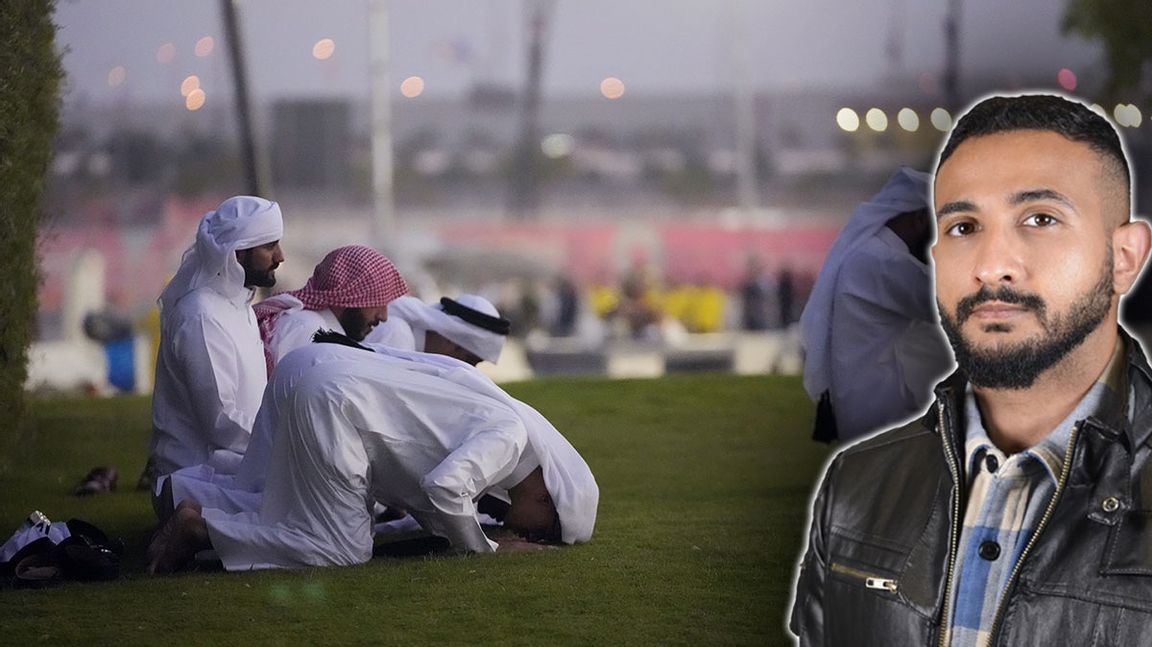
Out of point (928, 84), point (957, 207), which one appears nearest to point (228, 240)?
point (957, 207)

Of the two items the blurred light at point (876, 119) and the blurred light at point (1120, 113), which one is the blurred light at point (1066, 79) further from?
the blurred light at point (876, 119)

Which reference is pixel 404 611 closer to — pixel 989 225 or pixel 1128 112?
pixel 989 225

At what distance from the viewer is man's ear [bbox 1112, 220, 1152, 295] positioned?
137 cm

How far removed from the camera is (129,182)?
4113mm

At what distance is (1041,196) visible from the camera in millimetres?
1355

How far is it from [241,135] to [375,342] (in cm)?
75

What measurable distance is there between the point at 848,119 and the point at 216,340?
279 centimetres

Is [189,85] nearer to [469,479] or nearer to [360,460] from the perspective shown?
[360,460]

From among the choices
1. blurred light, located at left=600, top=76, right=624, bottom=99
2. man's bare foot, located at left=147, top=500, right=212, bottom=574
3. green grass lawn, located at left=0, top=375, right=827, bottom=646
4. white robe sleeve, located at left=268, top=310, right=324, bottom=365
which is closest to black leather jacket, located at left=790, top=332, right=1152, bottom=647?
green grass lawn, located at left=0, top=375, right=827, bottom=646

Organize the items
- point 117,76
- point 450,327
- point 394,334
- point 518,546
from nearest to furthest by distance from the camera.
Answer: point 518,546 < point 394,334 < point 450,327 < point 117,76

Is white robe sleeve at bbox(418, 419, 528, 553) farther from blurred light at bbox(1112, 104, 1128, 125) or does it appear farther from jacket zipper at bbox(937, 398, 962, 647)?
blurred light at bbox(1112, 104, 1128, 125)

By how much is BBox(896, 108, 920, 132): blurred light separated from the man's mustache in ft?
13.0

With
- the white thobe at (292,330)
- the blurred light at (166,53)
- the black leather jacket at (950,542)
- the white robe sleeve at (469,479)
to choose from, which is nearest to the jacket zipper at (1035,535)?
the black leather jacket at (950,542)

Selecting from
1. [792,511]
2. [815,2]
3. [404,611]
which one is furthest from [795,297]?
[404,611]
